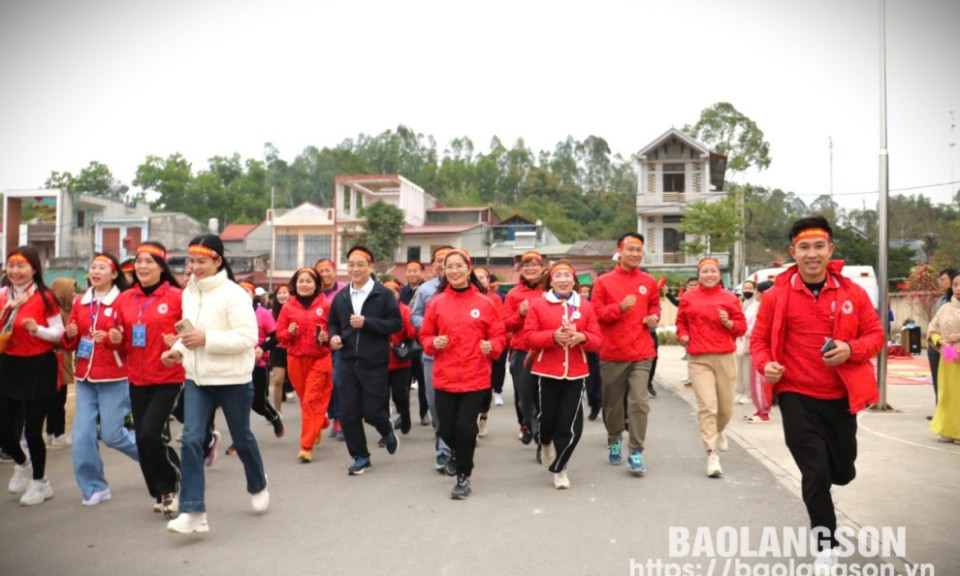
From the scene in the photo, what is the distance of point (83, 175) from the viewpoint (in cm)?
7631

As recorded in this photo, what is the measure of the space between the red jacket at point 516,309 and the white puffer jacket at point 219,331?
3.54m

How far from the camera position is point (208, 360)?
212 inches

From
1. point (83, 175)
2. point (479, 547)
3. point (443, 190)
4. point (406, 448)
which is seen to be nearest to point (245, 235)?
point (443, 190)

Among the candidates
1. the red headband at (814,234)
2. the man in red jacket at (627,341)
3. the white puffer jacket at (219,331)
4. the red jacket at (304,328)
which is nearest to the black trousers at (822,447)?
the red headband at (814,234)

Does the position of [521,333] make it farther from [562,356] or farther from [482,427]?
[482,427]

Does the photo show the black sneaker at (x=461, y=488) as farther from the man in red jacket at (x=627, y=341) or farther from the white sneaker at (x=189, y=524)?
the white sneaker at (x=189, y=524)

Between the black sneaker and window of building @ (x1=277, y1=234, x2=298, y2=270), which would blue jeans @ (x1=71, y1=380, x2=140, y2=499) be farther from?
window of building @ (x1=277, y1=234, x2=298, y2=270)

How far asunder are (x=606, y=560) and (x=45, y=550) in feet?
A: 12.2

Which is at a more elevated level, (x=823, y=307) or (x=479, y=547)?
(x=823, y=307)

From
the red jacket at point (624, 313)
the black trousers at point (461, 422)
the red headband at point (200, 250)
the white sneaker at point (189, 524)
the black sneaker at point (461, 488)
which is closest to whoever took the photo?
the white sneaker at point (189, 524)

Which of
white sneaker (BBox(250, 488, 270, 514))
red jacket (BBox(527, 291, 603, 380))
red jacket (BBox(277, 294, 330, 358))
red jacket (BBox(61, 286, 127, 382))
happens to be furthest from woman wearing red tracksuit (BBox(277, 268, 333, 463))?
red jacket (BBox(527, 291, 603, 380))

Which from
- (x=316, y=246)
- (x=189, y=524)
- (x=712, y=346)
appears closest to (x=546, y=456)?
(x=712, y=346)

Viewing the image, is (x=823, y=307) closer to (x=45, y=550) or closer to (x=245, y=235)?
(x=45, y=550)

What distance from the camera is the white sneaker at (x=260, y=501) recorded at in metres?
5.81
